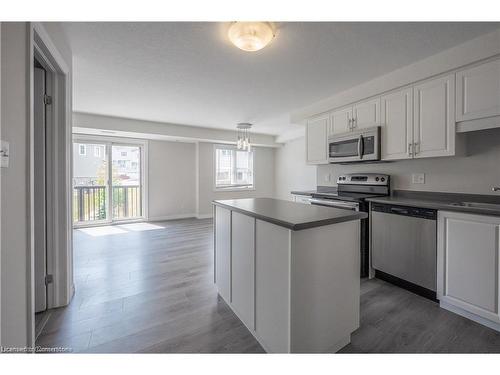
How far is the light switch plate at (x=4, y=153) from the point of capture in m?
1.00

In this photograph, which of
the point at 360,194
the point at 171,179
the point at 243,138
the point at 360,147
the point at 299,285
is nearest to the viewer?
the point at 299,285

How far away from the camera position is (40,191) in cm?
185

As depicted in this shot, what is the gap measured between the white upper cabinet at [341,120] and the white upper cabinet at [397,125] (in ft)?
1.45

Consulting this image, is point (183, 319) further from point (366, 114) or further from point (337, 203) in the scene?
point (366, 114)

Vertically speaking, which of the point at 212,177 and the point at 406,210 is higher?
the point at 212,177

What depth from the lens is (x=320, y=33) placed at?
72.2 inches

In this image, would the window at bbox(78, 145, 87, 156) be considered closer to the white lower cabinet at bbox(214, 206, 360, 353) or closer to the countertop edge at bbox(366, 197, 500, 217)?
the white lower cabinet at bbox(214, 206, 360, 353)

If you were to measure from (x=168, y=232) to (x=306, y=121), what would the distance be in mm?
3382

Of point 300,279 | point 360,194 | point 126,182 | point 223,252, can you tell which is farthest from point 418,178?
point 126,182

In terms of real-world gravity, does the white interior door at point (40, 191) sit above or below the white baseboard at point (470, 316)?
above

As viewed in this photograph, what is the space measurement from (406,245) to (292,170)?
A: 4491 millimetres

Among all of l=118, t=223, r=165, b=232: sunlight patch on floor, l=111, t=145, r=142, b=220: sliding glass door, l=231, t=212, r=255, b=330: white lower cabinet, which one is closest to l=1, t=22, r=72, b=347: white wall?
l=231, t=212, r=255, b=330: white lower cabinet

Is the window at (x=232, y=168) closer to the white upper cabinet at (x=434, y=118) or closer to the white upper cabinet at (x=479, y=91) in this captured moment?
the white upper cabinet at (x=434, y=118)

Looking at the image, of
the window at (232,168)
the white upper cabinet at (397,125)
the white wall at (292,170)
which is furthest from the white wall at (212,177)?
the white upper cabinet at (397,125)
